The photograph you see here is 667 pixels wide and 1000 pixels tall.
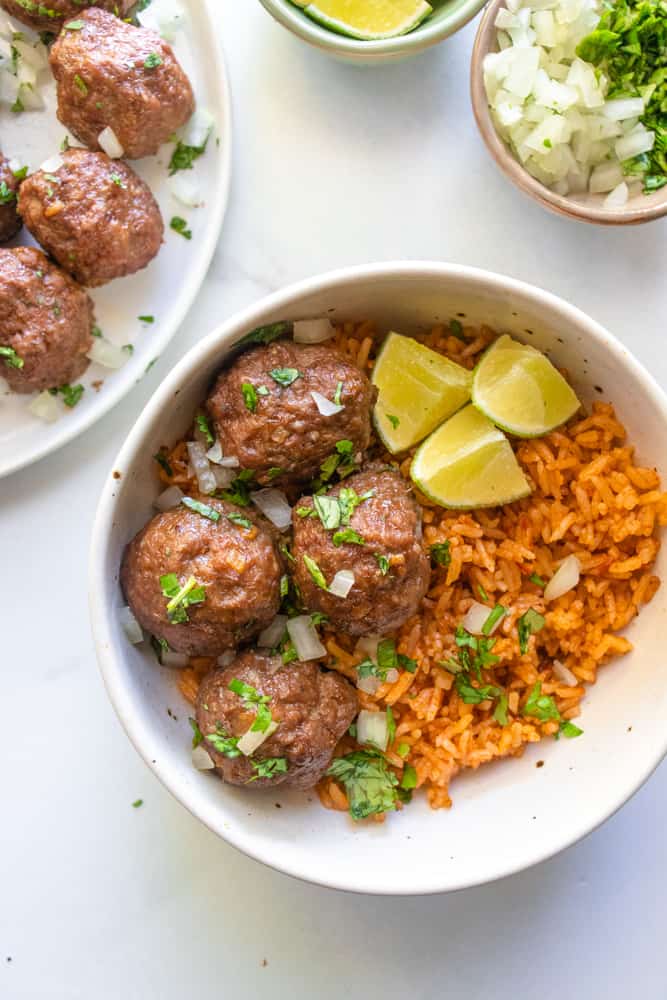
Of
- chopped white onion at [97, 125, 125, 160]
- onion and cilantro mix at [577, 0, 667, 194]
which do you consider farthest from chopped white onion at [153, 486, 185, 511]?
onion and cilantro mix at [577, 0, 667, 194]

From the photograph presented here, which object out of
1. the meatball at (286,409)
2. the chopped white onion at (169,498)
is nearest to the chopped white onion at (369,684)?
the meatball at (286,409)

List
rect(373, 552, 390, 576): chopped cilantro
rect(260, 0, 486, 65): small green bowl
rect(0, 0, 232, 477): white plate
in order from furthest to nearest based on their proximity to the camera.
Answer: rect(0, 0, 232, 477): white plate
rect(260, 0, 486, 65): small green bowl
rect(373, 552, 390, 576): chopped cilantro

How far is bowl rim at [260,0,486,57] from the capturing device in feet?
8.86

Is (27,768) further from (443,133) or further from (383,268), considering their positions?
(443,133)

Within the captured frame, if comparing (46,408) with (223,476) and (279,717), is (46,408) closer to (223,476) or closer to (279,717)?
(223,476)

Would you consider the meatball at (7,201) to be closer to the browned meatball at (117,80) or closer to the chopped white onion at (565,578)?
Result: the browned meatball at (117,80)

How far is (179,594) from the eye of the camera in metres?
2.37

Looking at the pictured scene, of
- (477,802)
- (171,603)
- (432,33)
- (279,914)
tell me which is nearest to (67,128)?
(432,33)

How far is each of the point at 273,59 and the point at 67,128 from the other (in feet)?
2.24

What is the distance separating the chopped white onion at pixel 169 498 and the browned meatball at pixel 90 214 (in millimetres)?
717

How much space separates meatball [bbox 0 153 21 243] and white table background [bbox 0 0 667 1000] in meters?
0.61

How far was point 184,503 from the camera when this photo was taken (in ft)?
8.21

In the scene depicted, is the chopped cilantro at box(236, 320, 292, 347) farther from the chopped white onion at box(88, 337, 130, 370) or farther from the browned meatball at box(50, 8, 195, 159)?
the browned meatball at box(50, 8, 195, 159)

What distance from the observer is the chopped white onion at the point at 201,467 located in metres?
2.60
